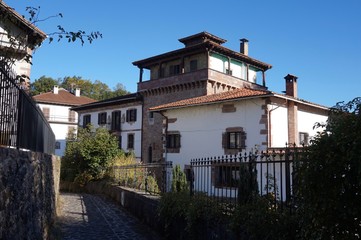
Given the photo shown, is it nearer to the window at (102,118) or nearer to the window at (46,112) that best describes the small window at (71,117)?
the window at (46,112)

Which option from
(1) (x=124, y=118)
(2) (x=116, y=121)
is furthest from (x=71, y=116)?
(1) (x=124, y=118)

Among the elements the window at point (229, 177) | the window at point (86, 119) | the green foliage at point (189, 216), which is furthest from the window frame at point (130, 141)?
the window at point (229, 177)

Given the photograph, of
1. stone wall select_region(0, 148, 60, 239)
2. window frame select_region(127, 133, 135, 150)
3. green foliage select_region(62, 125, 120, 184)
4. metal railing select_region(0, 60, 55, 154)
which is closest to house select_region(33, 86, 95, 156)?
window frame select_region(127, 133, 135, 150)

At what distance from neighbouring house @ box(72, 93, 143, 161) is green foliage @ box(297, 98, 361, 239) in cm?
3055

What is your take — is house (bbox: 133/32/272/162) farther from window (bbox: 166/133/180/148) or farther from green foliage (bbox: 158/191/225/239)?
green foliage (bbox: 158/191/225/239)

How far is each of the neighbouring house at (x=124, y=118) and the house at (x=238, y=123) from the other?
9476mm

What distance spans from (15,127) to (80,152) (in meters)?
18.7

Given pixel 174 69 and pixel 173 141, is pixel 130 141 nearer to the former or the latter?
pixel 174 69

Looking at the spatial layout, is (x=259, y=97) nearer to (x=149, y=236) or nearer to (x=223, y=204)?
(x=149, y=236)

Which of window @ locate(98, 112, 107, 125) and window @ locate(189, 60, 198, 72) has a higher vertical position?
window @ locate(189, 60, 198, 72)

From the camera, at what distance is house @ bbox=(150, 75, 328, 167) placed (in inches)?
816

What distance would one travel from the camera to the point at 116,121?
37062 millimetres

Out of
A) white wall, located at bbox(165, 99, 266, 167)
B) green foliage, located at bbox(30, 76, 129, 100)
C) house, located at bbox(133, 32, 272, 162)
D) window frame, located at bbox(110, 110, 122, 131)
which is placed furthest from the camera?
green foliage, located at bbox(30, 76, 129, 100)

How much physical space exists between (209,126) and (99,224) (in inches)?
497
